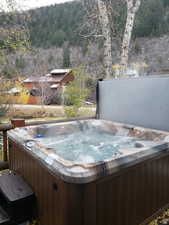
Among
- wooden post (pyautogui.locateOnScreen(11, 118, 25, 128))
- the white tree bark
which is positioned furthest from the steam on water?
the white tree bark

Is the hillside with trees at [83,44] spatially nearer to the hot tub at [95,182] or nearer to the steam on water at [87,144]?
the steam on water at [87,144]

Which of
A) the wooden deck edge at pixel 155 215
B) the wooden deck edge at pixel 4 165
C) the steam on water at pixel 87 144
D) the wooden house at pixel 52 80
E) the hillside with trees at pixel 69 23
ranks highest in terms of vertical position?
the hillside with trees at pixel 69 23

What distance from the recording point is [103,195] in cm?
127

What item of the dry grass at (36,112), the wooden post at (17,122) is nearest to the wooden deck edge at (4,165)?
the wooden post at (17,122)

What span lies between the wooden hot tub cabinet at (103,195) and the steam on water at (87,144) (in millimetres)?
629

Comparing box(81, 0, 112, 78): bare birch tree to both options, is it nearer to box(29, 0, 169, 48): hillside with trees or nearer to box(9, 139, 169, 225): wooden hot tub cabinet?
box(29, 0, 169, 48): hillside with trees

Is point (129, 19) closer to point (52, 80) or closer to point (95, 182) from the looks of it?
point (95, 182)

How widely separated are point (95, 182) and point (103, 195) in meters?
0.13

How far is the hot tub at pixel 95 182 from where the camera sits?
1180 mm

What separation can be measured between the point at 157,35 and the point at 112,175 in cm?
1194

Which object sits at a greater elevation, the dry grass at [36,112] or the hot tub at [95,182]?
the hot tub at [95,182]

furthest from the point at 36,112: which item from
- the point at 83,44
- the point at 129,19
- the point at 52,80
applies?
the point at 129,19

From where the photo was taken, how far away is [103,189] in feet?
4.16

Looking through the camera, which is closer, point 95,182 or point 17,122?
point 95,182
